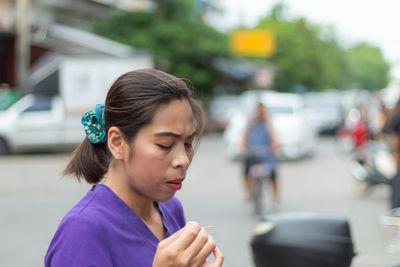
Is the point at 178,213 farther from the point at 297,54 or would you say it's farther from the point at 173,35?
the point at 297,54

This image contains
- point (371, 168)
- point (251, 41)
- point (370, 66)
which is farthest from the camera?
point (370, 66)

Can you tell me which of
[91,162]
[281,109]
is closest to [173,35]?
[281,109]

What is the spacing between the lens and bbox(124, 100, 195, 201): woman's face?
1.57 m

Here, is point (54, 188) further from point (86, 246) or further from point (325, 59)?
point (325, 59)

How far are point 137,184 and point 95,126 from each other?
0.24 m

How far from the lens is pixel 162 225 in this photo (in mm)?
1781

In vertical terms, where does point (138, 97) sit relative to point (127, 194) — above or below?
above

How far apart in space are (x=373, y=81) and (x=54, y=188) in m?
124

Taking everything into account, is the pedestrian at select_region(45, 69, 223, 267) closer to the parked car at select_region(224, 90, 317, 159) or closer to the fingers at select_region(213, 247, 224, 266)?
the fingers at select_region(213, 247, 224, 266)

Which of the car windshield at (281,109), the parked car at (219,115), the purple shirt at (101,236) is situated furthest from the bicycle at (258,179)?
the parked car at (219,115)

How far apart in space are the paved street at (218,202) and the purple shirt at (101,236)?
158 inches

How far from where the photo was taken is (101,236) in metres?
1.48

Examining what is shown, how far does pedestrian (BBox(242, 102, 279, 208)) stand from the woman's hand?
7.17 metres

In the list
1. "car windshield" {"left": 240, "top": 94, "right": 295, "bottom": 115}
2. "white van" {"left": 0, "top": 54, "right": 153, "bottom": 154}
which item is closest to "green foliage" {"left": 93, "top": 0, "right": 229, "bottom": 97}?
"white van" {"left": 0, "top": 54, "right": 153, "bottom": 154}
